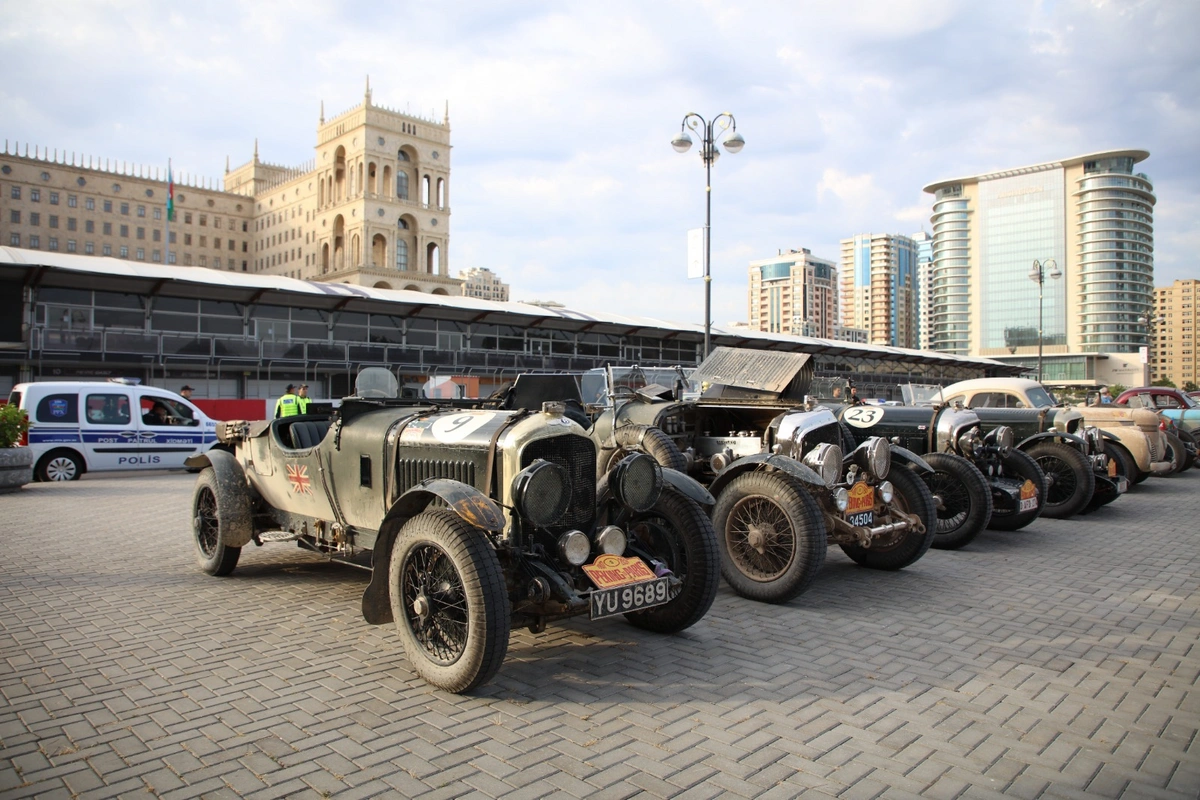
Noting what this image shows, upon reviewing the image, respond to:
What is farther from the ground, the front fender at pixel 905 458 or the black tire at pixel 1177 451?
the front fender at pixel 905 458

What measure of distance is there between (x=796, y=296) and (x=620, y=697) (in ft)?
408

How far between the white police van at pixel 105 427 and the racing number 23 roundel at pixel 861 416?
1302 centimetres

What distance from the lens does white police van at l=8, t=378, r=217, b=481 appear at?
1408cm

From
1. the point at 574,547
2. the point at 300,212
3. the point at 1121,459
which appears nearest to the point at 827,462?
the point at 574,547

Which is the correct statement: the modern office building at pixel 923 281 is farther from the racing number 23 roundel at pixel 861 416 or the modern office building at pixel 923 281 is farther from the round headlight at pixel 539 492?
the round headlight at pixel 539 492

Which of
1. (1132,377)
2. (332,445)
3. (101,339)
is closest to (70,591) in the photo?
(332,445)

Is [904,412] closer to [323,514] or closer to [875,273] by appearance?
[323,514]

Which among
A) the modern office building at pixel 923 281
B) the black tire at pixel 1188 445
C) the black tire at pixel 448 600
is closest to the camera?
the black tire at pixel 448 600

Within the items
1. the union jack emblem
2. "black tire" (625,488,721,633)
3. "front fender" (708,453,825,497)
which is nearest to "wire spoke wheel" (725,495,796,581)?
"front fender" (708,453,825,497)

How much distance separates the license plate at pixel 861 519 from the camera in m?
6.42

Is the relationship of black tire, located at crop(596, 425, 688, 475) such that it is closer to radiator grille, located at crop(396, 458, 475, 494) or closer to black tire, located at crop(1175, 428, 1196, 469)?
radiator grille, located at crop(396, 458, 475, 494)

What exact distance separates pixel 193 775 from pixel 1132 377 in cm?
12809

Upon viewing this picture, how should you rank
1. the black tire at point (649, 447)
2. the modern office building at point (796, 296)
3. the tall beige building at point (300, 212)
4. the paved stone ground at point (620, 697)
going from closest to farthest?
the paved stone ground at point (620, 697) → the black tire at point (649, 447) → the tall beige building at point (300, 212) → the modern office building at point (796, 296)

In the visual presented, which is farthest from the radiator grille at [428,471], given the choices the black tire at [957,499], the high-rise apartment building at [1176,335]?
the high-rise apartment building at [1176,335]
